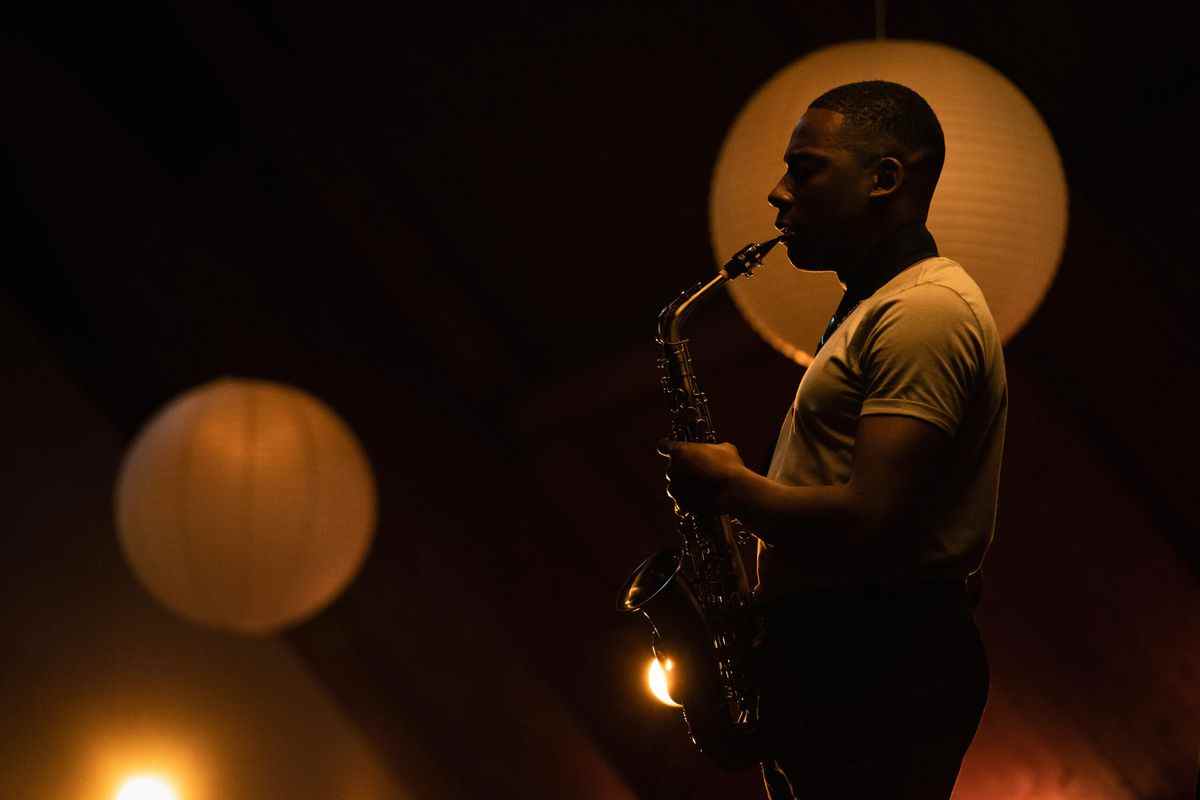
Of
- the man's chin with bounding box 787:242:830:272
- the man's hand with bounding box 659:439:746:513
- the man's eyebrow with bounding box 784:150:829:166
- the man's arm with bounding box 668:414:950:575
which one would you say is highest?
the man's eyebrow with bounding box 784:150:829:166

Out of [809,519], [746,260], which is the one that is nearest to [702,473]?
[809,519]

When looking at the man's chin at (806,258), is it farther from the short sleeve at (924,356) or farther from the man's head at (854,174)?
the short sleeve at (924,356)

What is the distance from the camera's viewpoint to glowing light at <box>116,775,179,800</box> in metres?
6.45

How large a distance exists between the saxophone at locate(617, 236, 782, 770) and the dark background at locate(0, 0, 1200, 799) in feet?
8.21

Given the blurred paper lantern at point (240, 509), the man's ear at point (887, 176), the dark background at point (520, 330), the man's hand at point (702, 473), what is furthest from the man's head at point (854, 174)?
the blurred paper lantern at point (240, 509)

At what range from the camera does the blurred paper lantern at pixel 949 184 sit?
210 cm

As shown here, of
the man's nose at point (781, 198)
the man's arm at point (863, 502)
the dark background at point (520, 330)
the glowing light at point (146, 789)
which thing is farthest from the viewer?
the glowing light at point (146, 789)

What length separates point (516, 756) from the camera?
20.5 feet

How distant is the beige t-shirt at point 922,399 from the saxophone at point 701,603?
180mm

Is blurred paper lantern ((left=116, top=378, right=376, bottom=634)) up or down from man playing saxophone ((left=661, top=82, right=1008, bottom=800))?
down

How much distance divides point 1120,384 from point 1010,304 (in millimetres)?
2182

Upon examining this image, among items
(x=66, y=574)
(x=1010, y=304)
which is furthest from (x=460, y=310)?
(x=1010, y=304)

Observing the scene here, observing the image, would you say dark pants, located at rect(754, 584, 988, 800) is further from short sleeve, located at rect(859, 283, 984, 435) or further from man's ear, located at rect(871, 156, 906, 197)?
man's ear, located at rect(871, 156, 906, 197)

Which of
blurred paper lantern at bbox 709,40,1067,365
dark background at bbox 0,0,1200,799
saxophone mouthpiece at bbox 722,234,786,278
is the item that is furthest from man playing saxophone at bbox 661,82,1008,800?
dark background at bbox 0,0,1200,799
